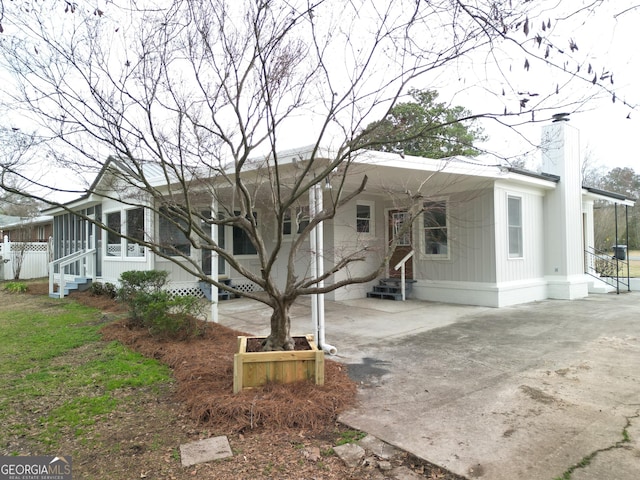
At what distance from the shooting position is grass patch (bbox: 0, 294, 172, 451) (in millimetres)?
3324

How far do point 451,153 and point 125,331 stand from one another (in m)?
5.49

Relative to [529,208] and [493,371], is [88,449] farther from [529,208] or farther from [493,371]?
[529,208]

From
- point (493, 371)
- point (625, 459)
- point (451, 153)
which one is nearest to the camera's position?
point (625, 459)

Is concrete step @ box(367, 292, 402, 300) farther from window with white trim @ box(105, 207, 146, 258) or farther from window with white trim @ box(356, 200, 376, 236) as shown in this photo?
window with white trim @ box(105, 207, 146, 258)

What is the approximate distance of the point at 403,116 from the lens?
139 inches

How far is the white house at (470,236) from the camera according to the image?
349 inches

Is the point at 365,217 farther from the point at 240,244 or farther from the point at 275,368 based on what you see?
the point at 275,368

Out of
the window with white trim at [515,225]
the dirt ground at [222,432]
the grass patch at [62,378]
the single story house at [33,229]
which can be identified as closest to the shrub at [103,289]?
the grass patch at [62,378]

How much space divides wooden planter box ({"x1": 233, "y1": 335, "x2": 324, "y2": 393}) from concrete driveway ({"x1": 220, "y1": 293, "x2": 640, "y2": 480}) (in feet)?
1.74

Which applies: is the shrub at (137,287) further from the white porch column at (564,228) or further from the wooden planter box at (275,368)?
the white porch column at (564,228)

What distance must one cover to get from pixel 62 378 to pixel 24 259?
1712 centimetres

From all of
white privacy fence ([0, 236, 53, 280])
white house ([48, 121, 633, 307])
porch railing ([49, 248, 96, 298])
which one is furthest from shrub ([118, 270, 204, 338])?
white privacy fence ([0, 236, 53, 280])

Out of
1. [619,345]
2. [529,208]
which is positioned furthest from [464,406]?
[529,208]

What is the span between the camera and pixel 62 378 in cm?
442
